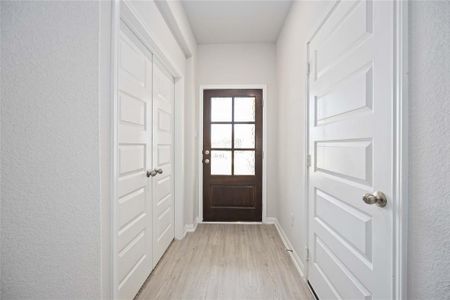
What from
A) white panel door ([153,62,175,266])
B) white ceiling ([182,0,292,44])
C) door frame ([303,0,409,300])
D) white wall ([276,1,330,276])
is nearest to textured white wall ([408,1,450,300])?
door frame ([303,0,409,300])

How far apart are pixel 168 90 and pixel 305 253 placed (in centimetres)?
207

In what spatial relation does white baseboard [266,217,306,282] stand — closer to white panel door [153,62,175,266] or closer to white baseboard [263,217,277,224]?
white baseboard [263,217,277,224]

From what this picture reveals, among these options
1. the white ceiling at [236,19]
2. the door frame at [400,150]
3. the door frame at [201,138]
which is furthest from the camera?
the door frame at [201,138]

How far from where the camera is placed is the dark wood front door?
333 centimetres

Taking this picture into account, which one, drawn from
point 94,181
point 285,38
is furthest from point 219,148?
point 94,181

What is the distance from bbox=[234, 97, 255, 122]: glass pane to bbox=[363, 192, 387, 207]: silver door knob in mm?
2485

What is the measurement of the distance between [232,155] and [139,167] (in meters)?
1.80

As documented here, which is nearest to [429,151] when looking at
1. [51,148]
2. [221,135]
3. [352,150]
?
[352,150]

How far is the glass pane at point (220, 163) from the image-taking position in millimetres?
3346

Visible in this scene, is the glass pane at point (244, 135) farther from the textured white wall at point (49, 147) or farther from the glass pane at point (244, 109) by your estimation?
the textured white wall at point (49, 147)

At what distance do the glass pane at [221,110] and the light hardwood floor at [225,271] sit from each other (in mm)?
1605

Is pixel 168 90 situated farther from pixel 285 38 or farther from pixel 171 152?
pixel 285 38

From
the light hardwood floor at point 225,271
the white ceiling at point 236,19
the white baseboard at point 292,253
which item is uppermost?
the white ceiling at point 236,19

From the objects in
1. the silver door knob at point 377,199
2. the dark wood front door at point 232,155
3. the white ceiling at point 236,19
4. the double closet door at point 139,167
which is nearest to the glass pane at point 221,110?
the dark wood front door at point 232,155
